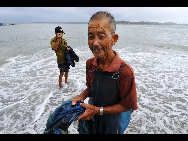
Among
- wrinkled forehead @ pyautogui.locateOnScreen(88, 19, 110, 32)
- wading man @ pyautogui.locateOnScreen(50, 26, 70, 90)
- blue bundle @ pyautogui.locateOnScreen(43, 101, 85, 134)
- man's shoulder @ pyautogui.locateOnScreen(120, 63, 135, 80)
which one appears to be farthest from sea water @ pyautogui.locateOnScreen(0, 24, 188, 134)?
wrinkled forehead @ pyautogui.locateOnScreen(88, 19, 110, 32)

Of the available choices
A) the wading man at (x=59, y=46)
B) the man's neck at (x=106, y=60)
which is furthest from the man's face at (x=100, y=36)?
the wading man at (x=59, y=46)

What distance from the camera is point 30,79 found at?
6.36 meters

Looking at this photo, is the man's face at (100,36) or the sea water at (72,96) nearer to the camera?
the man's face at (100,36)

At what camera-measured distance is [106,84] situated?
4.57 feet

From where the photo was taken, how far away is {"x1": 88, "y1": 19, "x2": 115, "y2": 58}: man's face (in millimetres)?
1175

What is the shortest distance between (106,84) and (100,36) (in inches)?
20.4

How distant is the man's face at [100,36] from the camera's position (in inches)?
46.3

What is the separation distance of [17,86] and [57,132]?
5.37 meters

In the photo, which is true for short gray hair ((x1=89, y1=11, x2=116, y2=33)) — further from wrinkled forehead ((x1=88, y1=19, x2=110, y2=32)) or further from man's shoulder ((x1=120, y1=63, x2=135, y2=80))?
man's shoulder ((x1=120, y1=63, x2=135, y2=80))

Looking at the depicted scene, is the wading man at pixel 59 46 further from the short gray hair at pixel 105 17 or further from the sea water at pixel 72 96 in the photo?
the short gray hair at pixel 105 17

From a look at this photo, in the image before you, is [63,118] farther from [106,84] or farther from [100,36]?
[100,36]

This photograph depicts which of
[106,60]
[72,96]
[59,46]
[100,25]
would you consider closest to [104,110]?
[106,60]
